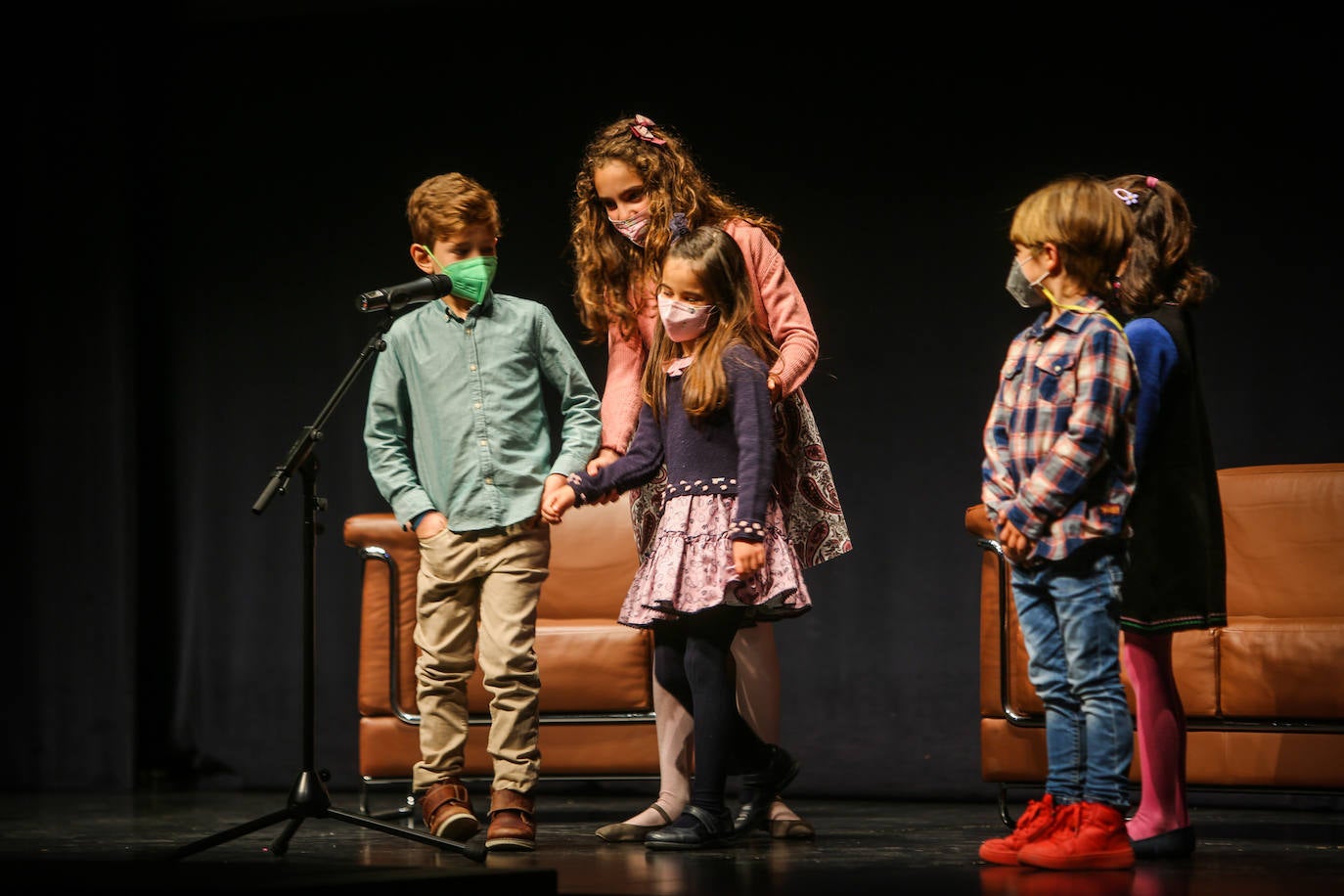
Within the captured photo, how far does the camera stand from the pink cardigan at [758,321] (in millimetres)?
2855

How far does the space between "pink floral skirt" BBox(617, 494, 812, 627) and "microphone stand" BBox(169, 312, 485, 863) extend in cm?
52

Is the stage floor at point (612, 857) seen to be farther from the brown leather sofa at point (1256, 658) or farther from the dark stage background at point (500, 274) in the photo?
the dark stage background at point (500, 274)

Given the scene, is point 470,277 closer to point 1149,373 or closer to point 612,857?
point 612,857

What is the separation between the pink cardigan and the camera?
286 cm

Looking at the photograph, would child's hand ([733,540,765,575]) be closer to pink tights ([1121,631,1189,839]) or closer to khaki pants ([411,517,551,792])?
khaki pants ([411,517,551,792])

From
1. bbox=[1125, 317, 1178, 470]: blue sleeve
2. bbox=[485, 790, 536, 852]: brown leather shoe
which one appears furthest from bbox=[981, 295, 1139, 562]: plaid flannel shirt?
bbox=[485, 790, 536, 852]: brown leather shoe

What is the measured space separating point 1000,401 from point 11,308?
10.5ft

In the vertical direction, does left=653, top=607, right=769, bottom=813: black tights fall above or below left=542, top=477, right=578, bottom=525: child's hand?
below

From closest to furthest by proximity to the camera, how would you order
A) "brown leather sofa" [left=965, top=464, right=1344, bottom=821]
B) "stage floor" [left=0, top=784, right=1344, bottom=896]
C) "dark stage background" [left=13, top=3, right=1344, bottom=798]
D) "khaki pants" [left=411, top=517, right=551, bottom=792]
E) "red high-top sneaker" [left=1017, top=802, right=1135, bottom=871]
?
"stage floor" [left=0, top=784, right=1344, bottom=896]
"red high-top sneaker" [left=1017, top=802, right=1135, bottom=871]
"khaki pants" [left=411, top=517, right=551, bottom=792]
"brown leather sofa" [left=965, top=464, right=1344, bottom=821]
"dark stage background" [left=13, top=3, right=1344, bottom=798]

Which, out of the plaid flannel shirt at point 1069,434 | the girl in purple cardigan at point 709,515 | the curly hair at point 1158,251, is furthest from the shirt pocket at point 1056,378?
the girl in purple cardigan at point 709,515

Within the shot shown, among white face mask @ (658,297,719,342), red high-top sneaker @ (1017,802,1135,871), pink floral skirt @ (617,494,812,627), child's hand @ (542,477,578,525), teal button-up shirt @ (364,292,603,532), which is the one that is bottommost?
red high-top sneaker @ (1017,802,1135,871)

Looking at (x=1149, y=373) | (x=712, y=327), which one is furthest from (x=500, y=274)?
(x=1149, y=373)

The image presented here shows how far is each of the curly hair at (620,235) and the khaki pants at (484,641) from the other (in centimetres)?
47

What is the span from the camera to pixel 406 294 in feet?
8.53
